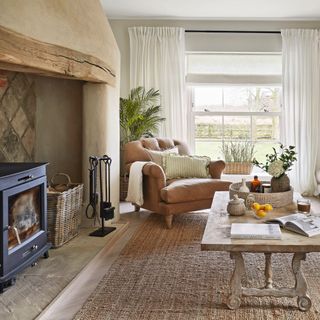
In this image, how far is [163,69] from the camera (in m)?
5.67

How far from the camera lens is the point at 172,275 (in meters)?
2.71

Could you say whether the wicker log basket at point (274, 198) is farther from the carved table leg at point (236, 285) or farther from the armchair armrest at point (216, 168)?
the armchair armrest at point (216, 168)

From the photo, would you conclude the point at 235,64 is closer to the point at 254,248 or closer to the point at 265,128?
the point at 265,128

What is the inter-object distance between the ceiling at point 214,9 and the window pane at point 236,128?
1455mm

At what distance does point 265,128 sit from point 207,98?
0.99 m

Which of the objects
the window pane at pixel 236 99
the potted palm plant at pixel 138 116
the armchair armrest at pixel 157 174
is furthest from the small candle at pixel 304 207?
the window pane at pixel 236 99

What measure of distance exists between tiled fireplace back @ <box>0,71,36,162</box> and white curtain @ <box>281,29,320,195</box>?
3685 mm

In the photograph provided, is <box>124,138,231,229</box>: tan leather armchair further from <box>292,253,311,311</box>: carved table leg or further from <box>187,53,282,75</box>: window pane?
<box>187,53,282,75</box>: window pane

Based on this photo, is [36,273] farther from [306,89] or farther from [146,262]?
[306,89]

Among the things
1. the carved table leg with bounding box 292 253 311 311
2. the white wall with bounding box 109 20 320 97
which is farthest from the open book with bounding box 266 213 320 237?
the white wall with bounding box 109 20 320 97

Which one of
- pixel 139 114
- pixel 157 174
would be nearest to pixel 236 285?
pixel 157 174

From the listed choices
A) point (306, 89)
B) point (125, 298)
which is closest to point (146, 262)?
point (125, 298)

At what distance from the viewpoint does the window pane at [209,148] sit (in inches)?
237

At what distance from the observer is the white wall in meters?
5.69
